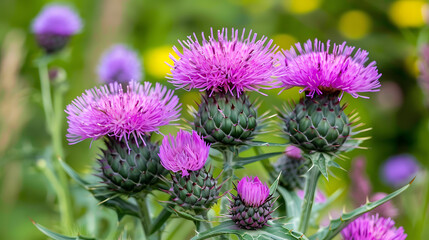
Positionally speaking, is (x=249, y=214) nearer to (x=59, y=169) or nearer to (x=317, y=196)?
(x=317, y=196)

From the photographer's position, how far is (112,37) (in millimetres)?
5148

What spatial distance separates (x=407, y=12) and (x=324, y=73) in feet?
16.0

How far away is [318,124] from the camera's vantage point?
1908mm

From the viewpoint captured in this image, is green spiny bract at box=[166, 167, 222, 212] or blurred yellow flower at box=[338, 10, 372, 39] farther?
blurred yellow flower at box=[338, 10, 372, 39]

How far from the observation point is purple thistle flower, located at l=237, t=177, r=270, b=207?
160 centimetres

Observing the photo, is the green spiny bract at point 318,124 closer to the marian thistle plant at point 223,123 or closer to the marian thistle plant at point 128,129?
the marian thistle plant at point 223,123

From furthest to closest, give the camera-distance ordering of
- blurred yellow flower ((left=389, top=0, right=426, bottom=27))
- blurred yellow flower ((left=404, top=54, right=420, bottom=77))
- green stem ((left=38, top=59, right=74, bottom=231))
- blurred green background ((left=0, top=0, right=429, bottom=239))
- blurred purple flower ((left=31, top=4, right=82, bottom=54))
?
blurred yellow flower ((left=389, top=0, right=426, bottom=27)) → blurred yellow flower ((left=404, top=54, right=420, bottom=77)) → blurred green background ((left=0, top=0, right=429, bottom=239)) → blurred purple flower ((left=31, top=4, right=82, bottom=54)) → green stem ((left=38, top=59, right=74, bottom=231))

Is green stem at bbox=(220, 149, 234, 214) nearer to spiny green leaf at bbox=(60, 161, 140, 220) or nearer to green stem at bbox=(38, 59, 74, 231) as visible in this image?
spiny green leaf at bbox=(60, 161, 140, 220)

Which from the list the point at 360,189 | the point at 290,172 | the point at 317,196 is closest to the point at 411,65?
the point at 317,196

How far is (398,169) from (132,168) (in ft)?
12.7

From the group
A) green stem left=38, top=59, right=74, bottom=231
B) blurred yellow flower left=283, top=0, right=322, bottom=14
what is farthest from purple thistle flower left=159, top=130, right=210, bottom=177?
blurred yellow flower left=283, top=0, right=322, bottom=14

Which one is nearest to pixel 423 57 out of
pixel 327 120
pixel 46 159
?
pixel 327 120

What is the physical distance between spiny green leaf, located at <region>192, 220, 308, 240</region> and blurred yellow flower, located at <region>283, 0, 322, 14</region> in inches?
197

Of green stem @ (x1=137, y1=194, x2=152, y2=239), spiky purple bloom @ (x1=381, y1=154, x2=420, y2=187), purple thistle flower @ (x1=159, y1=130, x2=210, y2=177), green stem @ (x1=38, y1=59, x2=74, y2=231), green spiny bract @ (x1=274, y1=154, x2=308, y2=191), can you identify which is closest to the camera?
purple thistle flower @ (x1=159, y1=130, x2=210, y2=177)
